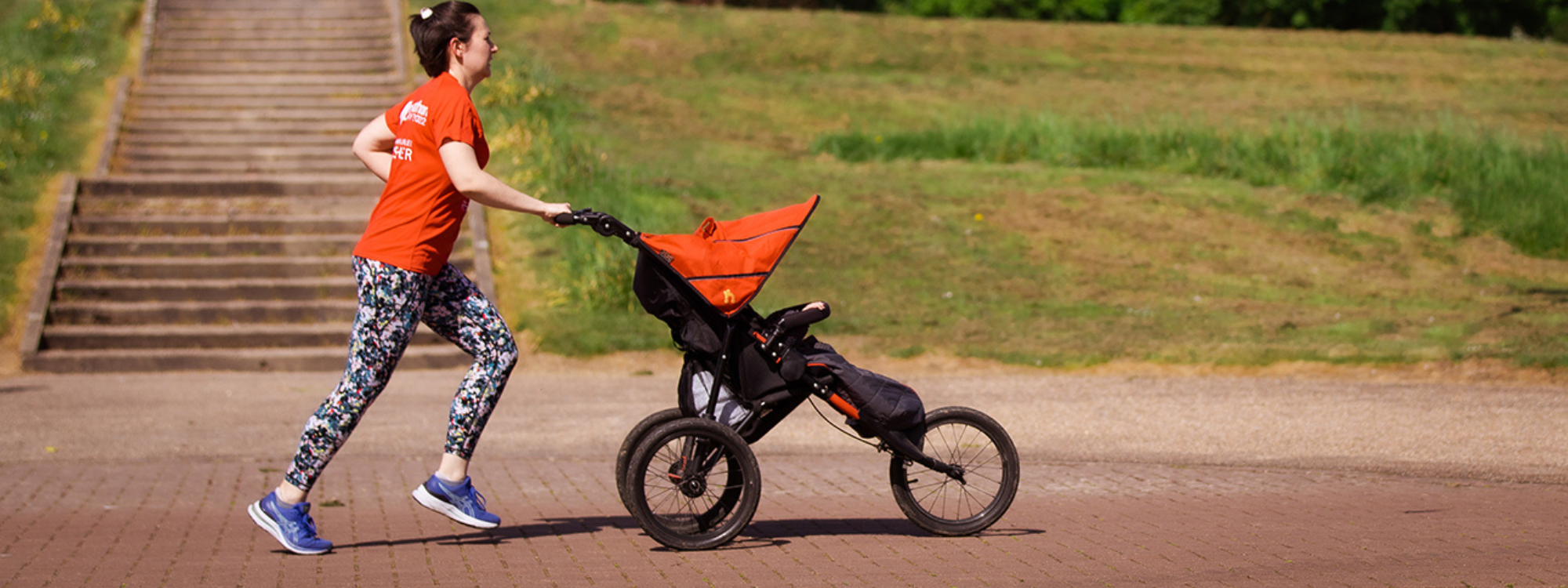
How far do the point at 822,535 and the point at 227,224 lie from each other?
32.8 feet

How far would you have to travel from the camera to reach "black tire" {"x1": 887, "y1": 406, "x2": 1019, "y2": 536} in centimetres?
547

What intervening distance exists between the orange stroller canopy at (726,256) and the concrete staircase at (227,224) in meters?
6.94

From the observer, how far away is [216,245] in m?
13.2

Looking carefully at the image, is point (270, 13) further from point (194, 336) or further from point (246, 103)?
point (194, 336)

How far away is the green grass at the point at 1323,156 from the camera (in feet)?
49.8

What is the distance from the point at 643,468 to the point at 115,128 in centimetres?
1393

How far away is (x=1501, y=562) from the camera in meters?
4.83

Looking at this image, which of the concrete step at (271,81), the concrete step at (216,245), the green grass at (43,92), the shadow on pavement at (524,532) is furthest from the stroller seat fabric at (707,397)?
the concrete step at (271,81)

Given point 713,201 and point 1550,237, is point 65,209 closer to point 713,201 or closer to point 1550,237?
point 713,201

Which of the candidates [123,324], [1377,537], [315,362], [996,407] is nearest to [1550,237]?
[996,407]

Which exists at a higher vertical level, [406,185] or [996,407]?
[406,185]

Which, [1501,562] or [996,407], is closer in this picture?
[1501,562]

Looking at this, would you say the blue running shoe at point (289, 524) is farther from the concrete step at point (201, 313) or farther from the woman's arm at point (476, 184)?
the concrete step at point (201, 313)

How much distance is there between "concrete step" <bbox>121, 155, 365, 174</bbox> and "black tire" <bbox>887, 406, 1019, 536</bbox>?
11.7 metres
